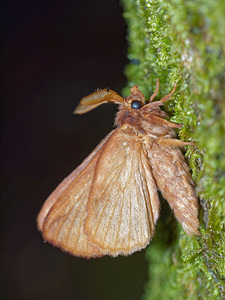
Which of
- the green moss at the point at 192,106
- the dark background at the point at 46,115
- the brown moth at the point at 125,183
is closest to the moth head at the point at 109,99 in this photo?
the brown moth at the point at 125,183

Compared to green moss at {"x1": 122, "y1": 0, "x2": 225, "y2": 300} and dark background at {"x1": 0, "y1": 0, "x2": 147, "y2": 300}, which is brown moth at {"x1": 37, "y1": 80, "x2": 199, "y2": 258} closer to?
green moss at {"x1": 122, "y1": 0, "x2": 225, "y2": 300}

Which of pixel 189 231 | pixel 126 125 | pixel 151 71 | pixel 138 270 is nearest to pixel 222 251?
pixel 189 231

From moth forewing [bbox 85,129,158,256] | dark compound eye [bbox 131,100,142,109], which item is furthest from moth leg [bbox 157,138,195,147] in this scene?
dark compound eye [bbox 131,100,142,109]

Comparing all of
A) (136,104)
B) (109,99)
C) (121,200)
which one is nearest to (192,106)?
(136,104)

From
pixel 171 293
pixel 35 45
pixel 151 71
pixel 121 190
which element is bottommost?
pixel 171 293

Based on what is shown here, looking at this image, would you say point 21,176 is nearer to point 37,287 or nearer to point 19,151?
point 19,151

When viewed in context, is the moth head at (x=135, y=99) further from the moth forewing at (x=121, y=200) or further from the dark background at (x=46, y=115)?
the dark background at (x=46, y=115)
